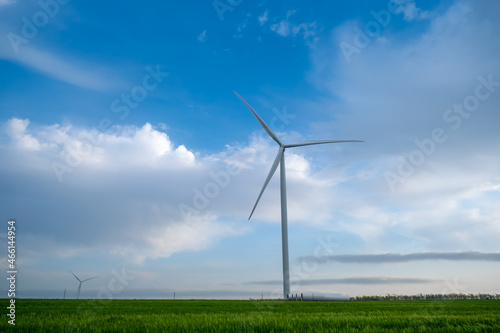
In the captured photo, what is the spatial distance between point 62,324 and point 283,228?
127ft

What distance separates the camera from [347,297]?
64.7 metres

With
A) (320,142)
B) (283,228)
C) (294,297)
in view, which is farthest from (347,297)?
(320,142)

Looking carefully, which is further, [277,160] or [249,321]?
[277,160]

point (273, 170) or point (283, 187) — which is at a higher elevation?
point (273, 170)

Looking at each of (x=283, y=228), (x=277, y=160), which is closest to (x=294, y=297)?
(x=283, y=228)

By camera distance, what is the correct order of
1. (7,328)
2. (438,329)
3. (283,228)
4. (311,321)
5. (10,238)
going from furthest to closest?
1. (283,228)
2. (10,238)
3. (311,321)
4. (7,328)
5. (438,329)

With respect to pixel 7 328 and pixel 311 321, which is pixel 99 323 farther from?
pixel 311 321

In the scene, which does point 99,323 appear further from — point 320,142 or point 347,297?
point 347,297

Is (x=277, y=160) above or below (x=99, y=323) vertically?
above

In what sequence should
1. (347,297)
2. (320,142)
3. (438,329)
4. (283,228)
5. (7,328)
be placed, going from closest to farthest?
(438,329) → (7,328) → (283,228) → (320,142) → (347,297)

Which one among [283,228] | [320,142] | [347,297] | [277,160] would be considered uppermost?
[320,142]

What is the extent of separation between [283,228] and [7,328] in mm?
39622

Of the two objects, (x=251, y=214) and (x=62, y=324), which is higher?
(x=251, y=214)

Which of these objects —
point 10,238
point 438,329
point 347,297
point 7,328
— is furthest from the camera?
→ point 347,297
